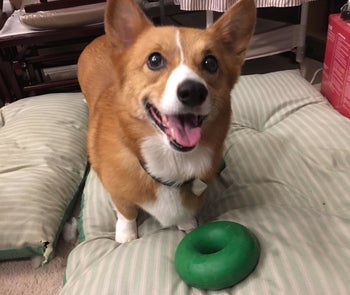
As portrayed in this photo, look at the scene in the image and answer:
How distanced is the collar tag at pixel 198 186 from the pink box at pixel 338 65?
3.17 feet

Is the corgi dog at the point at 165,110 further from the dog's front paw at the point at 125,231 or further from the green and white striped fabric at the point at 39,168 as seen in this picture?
the green and white striped fabric at the point at 39,168

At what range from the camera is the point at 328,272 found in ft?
3.02

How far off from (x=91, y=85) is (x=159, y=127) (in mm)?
737

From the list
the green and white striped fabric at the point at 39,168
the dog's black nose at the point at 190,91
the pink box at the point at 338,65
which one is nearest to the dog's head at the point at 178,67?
the dog's black nose at the point at 190,91

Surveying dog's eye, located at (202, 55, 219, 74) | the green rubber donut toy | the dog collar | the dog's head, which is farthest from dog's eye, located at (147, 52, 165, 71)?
the green rubber donut toy

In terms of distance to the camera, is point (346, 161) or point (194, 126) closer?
point (194, 126)

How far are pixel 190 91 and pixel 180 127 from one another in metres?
0.14

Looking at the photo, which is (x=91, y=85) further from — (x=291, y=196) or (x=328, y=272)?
(x=328, y=272)

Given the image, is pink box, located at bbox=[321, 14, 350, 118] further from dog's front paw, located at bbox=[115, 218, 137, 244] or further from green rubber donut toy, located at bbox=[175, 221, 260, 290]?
dog's front paw, located at bbox=[115, 218, 137, 244]

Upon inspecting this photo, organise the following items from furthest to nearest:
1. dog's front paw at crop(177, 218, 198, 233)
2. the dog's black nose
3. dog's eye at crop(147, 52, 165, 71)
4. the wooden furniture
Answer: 1. the wooden furniture
2. dog's front paw at crop(177, 218, 198, 233)
3. dog's eye at crop(147, 52, 165, 71)
4. the dog's black nose

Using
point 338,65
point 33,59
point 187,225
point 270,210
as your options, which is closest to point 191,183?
point 187,225

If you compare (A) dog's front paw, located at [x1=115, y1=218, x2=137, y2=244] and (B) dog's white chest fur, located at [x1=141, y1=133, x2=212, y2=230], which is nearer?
(B) dog's white chest fur, located at [x1=141, y1=133, x2=212, y2=230]

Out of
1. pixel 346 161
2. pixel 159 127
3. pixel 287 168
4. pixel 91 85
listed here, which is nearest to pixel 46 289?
pixel 159 127

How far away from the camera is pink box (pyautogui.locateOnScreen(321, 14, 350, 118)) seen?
1681 millimetres
